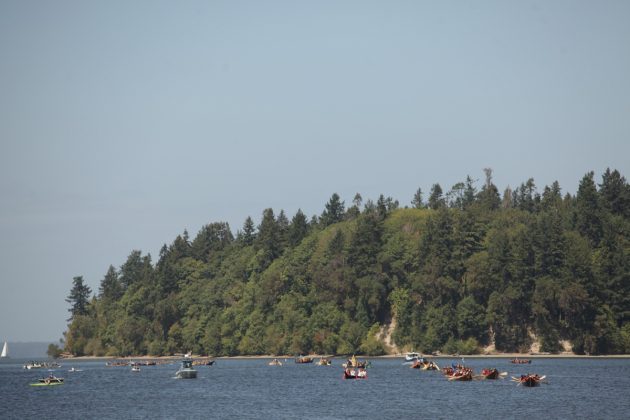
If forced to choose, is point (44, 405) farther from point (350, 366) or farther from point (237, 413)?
point (350, 366)

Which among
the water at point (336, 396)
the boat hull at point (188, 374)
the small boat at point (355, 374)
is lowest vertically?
the water at point (336, 396)

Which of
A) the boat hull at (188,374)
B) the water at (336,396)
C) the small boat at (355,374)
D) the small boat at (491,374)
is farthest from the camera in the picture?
the boat hull at (188,374)

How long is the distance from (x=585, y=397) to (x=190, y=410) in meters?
47.9

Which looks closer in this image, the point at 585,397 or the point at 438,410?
the point at 438,410

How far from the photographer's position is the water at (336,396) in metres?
112

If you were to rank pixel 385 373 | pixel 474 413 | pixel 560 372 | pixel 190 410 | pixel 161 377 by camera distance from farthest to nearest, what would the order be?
1. pixel 161 377
2. pixel 385 373
3. pixel 560 372
4. pixel 190 410
5. pixel 474 413

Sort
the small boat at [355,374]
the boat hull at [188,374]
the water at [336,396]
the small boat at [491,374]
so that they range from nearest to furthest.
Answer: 1. the water at [336,396]
2. the small boat at [491,374]
3. the small boat at [355,374]
4. the boat hull at [188,374]

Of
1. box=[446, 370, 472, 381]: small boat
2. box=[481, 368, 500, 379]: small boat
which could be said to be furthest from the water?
box=[481, 368, 500, 379]: small boat

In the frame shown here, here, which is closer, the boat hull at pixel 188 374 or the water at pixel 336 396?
the water at pixel 336 396

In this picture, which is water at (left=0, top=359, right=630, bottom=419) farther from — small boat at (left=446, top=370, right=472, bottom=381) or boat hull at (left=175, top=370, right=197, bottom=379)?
boat hull at (left=175, top=370, right=197, bottom=379)

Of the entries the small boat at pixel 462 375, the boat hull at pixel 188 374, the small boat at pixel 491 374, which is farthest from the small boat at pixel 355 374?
the boat hull at pixel 188 374

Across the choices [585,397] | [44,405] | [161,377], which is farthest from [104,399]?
[585,397]

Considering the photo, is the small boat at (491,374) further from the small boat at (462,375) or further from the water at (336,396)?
the small boat at (462,375)

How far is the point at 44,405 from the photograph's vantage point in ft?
430
